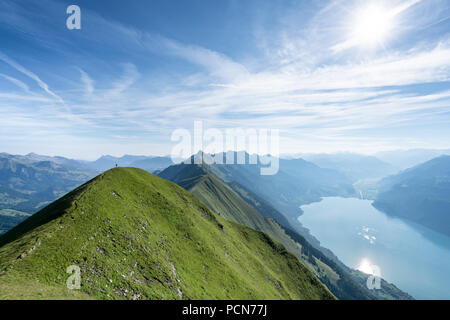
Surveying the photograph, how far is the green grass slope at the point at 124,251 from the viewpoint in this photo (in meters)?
23.7

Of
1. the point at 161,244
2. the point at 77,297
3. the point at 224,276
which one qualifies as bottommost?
the point at 224,276

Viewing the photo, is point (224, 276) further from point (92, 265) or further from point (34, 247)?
point (34, 247)

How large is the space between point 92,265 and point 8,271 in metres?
7.82

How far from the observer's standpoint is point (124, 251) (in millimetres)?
32562

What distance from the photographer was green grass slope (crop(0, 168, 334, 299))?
933 inches
